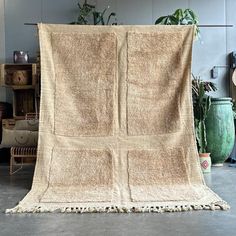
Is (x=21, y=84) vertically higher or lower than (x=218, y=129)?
higher

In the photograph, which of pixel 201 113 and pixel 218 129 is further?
pixel 218 129

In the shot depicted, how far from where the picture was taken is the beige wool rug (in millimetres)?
3205

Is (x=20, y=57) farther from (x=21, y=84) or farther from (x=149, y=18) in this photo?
(x=149, y=18)

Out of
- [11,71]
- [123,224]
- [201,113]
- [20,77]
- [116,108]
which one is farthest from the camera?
[11,71]

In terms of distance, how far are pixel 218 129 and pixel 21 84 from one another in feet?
9.08

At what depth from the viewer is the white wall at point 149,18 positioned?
5.67 m

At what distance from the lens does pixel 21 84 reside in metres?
5.34

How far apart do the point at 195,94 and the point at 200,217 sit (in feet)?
7.33

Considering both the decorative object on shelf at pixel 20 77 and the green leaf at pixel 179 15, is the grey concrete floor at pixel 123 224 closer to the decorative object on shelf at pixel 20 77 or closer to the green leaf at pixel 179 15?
the decorative object on shelf at pixel 20 77

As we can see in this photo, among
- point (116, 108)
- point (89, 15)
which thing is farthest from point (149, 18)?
point (116, 108)

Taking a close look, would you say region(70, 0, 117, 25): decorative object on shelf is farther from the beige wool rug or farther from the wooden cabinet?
the beige wool rug

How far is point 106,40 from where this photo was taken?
11.1 ft

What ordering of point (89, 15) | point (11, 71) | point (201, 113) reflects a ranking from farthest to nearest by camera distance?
1. point (89, 15)
2. point (11, 71)
3. point (201, 113)

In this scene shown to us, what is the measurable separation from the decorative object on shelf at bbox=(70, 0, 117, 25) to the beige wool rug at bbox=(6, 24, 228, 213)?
7.20ft
